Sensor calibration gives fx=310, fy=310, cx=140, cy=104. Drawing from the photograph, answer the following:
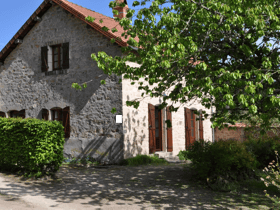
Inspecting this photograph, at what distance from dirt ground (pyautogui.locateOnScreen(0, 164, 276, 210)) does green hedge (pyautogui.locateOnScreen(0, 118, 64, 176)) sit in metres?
0.34

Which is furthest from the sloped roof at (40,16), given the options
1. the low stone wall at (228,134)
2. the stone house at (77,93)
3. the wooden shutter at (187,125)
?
the low stone wall at (228,134)

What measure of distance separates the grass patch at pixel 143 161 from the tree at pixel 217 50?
4397mm

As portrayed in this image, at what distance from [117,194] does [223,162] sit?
8.14ft

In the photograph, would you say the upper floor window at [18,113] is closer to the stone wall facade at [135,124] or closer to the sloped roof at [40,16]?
the sloped roof at [40,16]

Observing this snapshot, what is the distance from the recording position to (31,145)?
733 cm

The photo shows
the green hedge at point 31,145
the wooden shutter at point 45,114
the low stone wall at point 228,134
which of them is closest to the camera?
the green hedge at point 31,145

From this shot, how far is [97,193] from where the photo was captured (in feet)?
21.0

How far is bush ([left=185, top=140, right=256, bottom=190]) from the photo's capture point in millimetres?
7002

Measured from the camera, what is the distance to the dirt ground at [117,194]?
5559 millimetres

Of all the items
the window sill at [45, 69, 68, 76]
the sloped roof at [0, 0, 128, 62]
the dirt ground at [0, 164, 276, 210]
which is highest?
the sloped roof at [0, 0, 128, 62]

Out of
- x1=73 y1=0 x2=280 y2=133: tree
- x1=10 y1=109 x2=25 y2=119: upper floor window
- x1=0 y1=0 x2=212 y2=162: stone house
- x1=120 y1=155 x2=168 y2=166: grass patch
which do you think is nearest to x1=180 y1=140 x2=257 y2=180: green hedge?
x1=73 y1=0 x2=280 y2=133: tree

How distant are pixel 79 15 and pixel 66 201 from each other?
782 centimetres

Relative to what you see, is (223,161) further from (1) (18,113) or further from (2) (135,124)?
(1) (18,113)

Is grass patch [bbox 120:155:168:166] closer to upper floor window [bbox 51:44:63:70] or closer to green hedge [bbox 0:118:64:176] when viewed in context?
green hedge [bbox 0:118:64:176]
